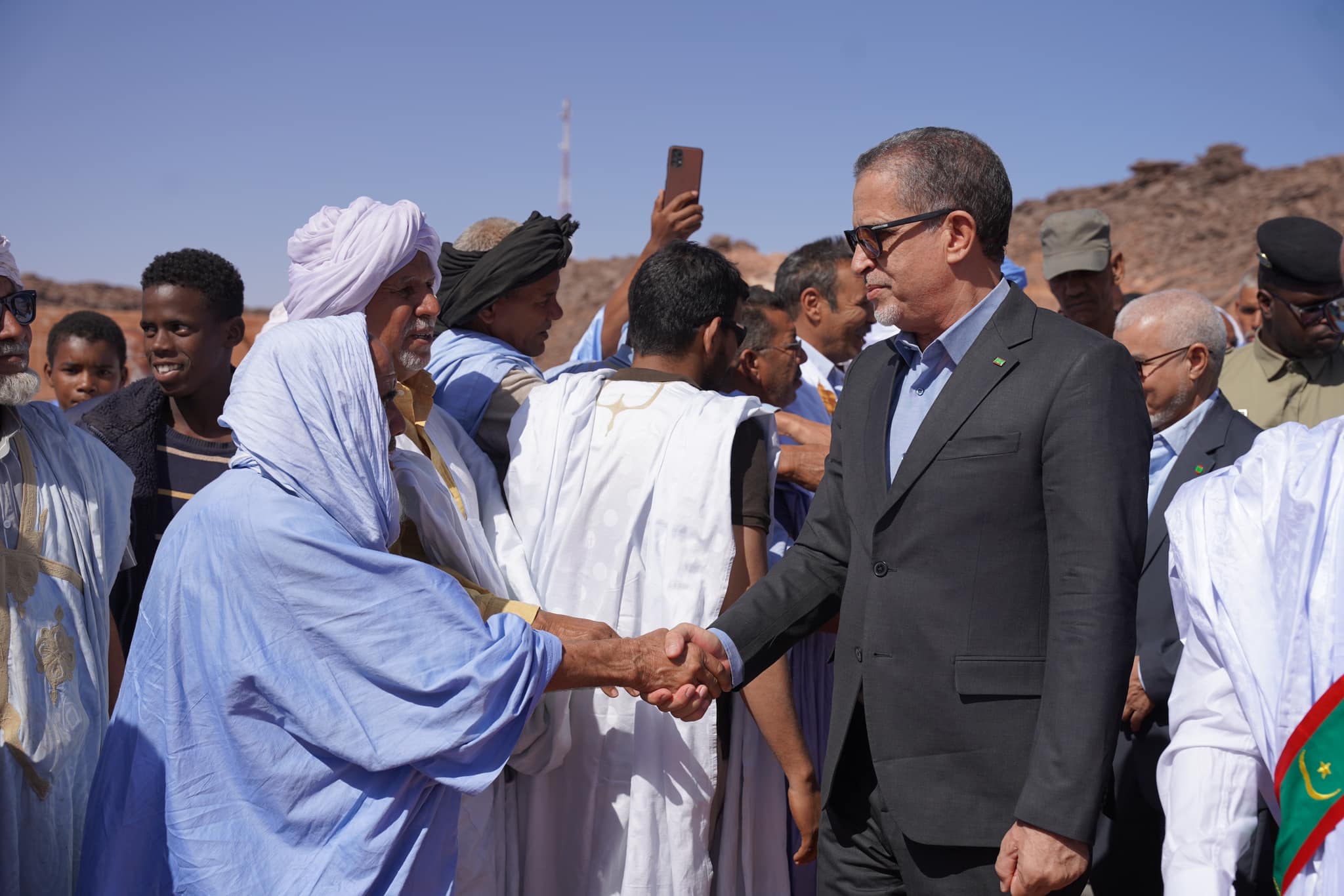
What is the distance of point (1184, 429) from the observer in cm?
404

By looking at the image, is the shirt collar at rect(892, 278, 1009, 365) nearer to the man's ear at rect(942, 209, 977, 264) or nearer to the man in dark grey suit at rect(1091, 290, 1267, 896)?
the man's ear at rect(942, 209, 977, 264)

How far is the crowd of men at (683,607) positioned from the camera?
2316mm

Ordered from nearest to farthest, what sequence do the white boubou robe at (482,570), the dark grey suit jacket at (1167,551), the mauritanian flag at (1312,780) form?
the mauritanian flag at (1312,780)
the white boubou robe at (482,570)
the dark grey suit jacket at (1167,551)

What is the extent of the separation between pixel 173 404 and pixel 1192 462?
3873mm

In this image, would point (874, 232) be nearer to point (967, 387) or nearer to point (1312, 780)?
point (967, 387)

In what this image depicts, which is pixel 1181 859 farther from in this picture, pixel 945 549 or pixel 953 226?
pixel 953 226

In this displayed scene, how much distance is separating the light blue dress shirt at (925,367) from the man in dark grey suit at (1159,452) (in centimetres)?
143

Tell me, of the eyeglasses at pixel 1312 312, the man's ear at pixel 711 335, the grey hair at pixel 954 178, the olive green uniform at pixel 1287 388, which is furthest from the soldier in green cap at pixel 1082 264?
the grey hair at pixel 954 178

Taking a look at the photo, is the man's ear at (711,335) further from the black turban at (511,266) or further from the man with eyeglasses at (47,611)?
the man with eyeglasses at (47,611)

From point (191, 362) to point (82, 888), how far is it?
A: 2.50 m

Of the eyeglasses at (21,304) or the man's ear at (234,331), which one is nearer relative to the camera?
the eyeglasses at (21,304)

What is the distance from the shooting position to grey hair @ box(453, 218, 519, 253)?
4.49m

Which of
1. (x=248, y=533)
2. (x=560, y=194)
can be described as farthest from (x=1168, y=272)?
(x=248, y=533)

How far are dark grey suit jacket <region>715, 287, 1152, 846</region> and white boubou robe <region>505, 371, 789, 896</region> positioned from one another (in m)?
0.70
